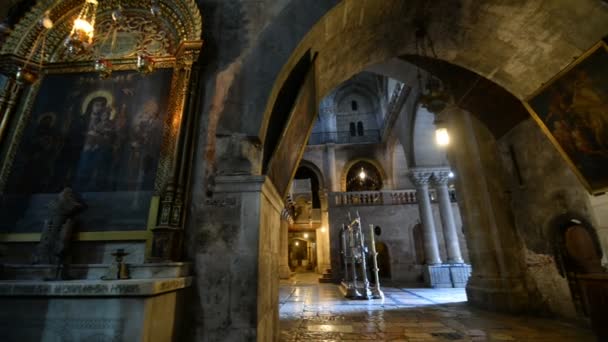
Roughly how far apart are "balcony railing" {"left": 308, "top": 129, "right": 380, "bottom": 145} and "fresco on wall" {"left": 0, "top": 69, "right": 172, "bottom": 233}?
1551 centimetres

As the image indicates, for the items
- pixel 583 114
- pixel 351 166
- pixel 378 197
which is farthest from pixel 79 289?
pixel 351 166

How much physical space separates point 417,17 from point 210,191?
4467 millimetres

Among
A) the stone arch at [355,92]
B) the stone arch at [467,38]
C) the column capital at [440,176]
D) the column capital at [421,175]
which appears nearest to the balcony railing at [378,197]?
the column capital at [421,175]

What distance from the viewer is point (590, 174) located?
12.4 feet

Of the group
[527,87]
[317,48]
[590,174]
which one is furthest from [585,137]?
[317,48]

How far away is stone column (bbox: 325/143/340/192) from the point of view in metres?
17.2

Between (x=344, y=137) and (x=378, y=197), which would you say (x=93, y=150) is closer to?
(x=378, y=197)

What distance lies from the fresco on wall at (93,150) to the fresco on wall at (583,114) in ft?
18.4

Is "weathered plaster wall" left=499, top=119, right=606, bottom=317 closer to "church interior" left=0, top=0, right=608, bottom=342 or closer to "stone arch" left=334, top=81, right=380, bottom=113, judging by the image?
"church interior" left=0, top=0, right=608, bottom=342

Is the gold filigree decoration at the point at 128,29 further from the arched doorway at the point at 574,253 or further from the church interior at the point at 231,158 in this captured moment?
the arched doorway at the point at 574,253

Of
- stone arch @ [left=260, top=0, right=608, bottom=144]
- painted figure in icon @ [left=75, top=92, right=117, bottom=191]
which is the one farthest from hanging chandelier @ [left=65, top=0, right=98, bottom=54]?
stone arch @ [left=260, top=0, right=608, bottom=144]

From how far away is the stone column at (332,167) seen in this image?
1720 cm

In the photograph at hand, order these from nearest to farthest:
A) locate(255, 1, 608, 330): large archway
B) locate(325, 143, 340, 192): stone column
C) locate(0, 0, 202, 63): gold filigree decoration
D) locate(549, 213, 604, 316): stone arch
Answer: locate(0, 0, 202, 63): gold filigree decoration → locate(255, 1, 608, 330): large archway → locate(549, 213, 604, 316): stone arch → locate(325, 143, 340, 192): stone column

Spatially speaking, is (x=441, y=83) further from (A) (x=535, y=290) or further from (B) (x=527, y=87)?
(A) (x=535, y=290)
